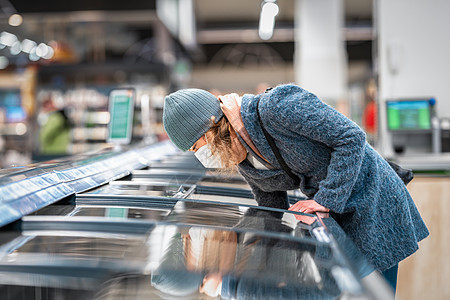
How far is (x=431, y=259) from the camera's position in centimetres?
383

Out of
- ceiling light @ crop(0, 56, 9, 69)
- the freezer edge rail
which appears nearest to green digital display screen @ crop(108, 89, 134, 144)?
the freezer edge rail

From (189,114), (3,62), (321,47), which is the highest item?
(3,62)

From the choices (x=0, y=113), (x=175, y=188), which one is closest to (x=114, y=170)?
(x=175, y=188)

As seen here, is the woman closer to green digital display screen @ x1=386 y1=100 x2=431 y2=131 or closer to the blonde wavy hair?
the blonde wavy hair

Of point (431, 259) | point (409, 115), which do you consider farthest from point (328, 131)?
point (409, 115)

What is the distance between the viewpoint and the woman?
5.41 feet

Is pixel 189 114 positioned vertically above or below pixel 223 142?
above

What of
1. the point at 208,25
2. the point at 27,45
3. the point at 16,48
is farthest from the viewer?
the point at 208,25

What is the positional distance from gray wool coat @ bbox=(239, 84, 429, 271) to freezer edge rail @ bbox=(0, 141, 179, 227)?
677 mm

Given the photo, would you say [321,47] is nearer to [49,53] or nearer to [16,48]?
[49,53]

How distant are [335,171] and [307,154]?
144mm

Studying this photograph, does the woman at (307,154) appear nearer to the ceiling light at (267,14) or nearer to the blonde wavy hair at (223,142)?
the blonde wavy hair at (223,142)

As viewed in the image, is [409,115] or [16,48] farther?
[16,48]

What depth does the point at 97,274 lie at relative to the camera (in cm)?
103
